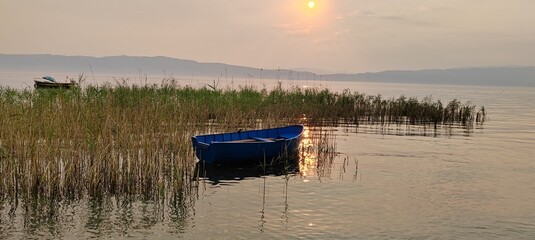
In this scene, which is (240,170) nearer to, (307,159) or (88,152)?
(307,159)

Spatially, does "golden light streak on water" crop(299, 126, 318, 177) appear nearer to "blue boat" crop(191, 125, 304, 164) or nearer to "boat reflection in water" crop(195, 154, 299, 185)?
"boat reflection in water" crop(195, 154, 299, 185)

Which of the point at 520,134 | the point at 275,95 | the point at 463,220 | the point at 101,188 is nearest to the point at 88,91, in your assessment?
the point at 101,188

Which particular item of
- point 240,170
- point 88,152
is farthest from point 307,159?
point 88,152

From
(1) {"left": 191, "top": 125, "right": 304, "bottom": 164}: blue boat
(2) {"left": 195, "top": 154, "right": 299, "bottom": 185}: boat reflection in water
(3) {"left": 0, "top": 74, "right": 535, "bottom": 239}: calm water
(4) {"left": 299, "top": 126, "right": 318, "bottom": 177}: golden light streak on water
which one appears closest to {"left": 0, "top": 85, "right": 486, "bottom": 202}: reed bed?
(3) {"left": 0, "top": 74, "right": 535, "bottom": 239}: calm water

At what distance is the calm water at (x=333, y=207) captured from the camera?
9.59 meters

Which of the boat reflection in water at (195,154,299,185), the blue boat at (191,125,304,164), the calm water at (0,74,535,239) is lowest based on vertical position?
the calm water at (0,74,535,239)

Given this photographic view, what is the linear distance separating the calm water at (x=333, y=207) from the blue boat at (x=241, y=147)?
0.80 metres

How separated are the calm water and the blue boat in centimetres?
80

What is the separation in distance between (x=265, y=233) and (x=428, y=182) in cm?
729

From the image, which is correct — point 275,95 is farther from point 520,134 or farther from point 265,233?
point 265,233

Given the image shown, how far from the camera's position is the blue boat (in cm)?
1531

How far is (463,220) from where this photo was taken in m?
11.0

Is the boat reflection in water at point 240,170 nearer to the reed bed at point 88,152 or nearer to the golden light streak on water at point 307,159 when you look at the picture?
the golden light streak on water at point 307,159

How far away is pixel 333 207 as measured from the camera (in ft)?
38.1
